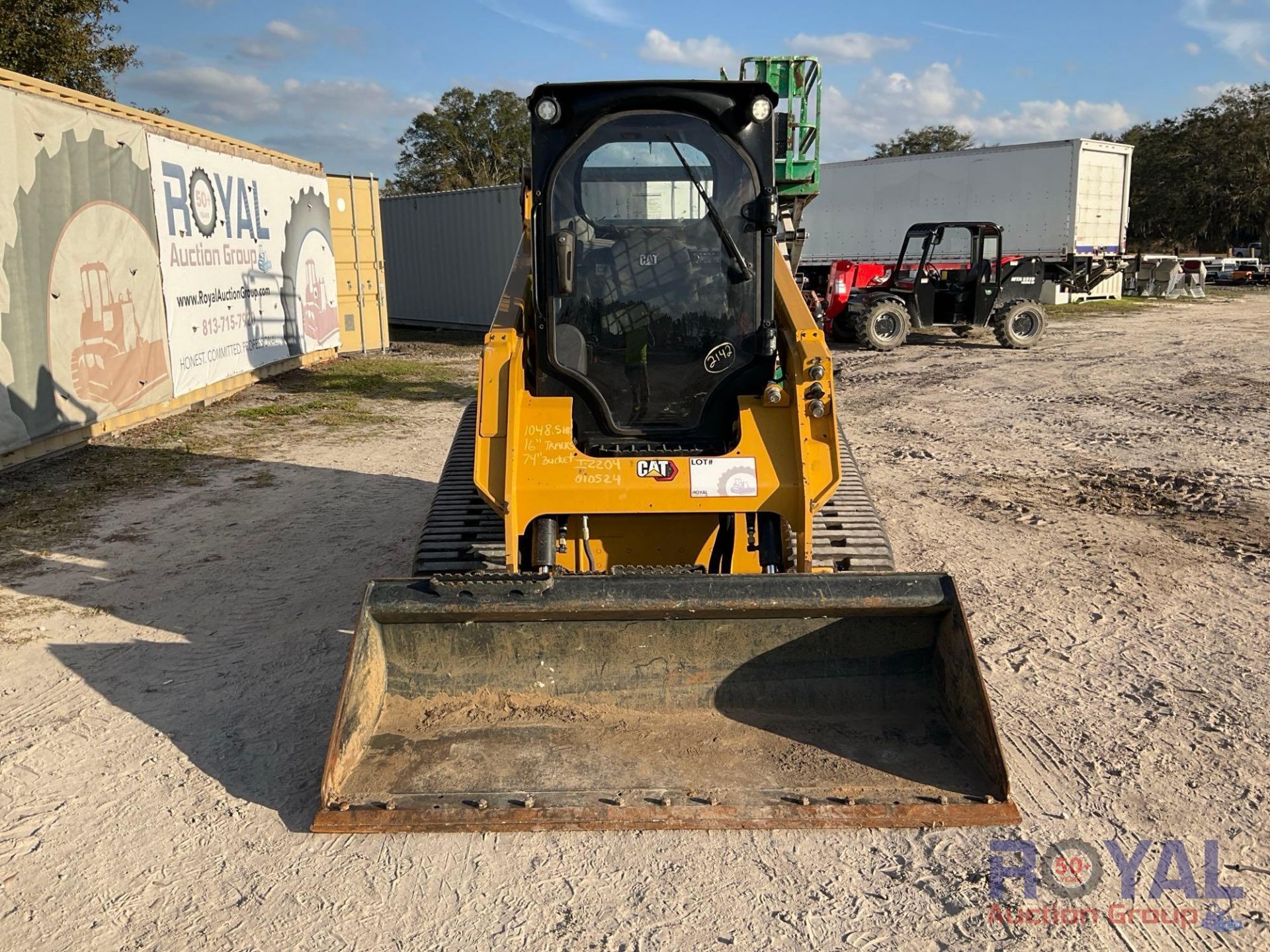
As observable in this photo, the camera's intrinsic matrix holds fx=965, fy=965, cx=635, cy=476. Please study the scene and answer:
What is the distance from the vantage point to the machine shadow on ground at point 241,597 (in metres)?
3.81

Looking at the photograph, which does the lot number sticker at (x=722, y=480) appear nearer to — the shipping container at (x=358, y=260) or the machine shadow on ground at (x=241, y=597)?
the machine shadow on ground at (x=241, y=597)

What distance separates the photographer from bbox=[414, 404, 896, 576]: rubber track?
450cm

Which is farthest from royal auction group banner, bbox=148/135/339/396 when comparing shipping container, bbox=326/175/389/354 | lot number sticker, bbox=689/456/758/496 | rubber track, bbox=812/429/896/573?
lot number sticker, bbox=689/456/758/496

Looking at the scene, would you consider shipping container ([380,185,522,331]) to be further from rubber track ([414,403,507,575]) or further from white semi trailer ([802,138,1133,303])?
rubber track ([414,403,507,575])

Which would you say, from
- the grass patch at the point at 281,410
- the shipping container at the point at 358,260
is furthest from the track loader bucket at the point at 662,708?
the shipping container at the point at 358,260

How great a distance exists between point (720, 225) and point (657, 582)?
Result: 165 centimetres

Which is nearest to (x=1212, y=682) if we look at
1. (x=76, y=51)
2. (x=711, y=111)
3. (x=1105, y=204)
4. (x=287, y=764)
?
(x=711, y=111)

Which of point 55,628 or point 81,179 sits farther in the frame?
point 81,179

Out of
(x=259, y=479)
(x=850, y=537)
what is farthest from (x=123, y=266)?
(x=850, y=537)

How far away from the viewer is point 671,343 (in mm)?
4367

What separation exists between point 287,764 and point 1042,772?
279 centimetres

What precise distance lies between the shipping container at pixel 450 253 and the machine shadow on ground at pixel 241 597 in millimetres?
11216

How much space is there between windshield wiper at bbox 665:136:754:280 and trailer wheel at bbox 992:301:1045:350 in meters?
13.6

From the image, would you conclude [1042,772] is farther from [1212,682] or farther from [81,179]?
[81,179]
